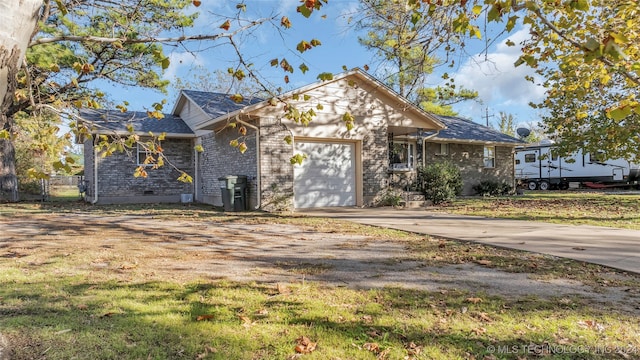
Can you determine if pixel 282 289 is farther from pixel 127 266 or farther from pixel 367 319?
pixel 127 266

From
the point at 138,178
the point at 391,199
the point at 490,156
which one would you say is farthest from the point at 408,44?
the point at 490,156

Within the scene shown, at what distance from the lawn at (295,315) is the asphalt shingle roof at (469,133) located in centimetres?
1515

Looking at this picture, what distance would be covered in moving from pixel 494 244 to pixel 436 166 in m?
8.63

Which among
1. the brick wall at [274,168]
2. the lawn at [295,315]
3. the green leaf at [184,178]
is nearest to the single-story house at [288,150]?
the brick wall at [274,168]

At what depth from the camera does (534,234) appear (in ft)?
25.6

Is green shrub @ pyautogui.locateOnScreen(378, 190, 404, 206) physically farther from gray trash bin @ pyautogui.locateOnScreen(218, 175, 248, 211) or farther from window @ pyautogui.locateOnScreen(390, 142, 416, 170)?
gray trash bin @ pyautogui.locateOnScreen(218, 175, 248, 211)

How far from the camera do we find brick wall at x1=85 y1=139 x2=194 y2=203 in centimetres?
1623

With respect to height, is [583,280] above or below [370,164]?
below

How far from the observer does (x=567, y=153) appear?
1609 centimetres

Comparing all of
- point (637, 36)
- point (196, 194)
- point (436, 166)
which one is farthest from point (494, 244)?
point (196, 194)

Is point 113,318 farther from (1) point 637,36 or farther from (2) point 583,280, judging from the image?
(1) point 637,36

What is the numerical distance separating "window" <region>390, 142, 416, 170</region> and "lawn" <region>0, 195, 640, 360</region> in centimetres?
1187

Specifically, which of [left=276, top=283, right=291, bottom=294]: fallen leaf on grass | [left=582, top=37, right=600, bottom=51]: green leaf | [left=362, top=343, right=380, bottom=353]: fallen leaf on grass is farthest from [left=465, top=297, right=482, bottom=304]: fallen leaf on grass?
[left=582, top=37, right=600, bottom=51]: green leaf

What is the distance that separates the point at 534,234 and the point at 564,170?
2342cm
